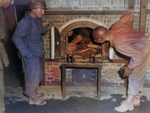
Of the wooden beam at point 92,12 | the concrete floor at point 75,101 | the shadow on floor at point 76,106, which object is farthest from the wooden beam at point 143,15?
the shadow on floor at point 76,106

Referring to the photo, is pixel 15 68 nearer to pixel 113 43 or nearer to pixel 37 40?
pixel 37 40

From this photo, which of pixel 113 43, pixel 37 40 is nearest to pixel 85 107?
pixel 113 43

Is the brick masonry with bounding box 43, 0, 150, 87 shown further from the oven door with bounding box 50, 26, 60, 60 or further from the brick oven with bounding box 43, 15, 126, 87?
the oven door with bounding box 50, 26, 60, 60

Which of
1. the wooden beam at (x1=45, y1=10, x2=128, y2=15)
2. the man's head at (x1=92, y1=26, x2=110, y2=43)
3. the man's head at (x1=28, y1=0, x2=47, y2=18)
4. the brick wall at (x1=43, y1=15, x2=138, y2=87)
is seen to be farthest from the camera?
the brick wall at (x1=43, y1=15, x2=138, y2=87)

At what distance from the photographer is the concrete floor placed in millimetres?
3398

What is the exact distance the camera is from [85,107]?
11.4ft

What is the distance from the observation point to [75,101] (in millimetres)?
3721

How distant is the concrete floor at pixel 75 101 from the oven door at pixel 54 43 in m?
0.95

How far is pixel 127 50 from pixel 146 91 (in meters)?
1.70

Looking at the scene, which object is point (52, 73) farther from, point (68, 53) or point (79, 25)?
point (79, 25)

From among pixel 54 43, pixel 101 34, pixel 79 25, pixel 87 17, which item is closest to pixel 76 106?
pixel 54 43

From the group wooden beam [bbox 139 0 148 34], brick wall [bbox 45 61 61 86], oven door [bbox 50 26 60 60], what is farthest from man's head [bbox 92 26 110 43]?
brick wall [bbox 45 61 61 86]

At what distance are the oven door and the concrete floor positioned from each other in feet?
3.13

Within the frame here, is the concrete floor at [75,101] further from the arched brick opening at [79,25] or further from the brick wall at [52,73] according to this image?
the arched brick opening at [79,25]
